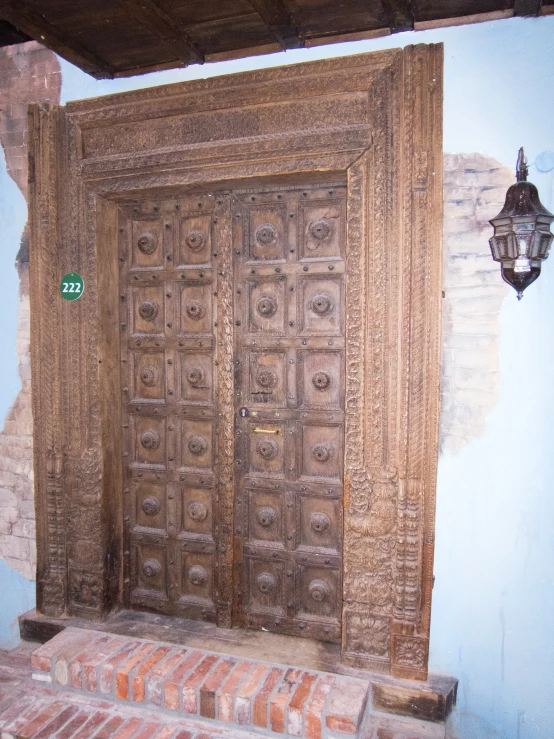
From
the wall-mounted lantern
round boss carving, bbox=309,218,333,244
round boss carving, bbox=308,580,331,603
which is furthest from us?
round boss carving, bbox=308,580,331,603

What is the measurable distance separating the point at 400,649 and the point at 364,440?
1.06 m

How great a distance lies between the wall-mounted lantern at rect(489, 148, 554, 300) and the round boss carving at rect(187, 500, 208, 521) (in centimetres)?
215

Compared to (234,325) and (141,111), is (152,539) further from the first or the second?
(141,111)

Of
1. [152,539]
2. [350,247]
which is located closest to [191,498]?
[152,539]

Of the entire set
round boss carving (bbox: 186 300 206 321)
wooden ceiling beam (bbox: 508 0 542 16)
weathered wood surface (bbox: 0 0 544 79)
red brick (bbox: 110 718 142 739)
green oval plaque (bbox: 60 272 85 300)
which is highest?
weathered wood surface (bbox: 0 0 544 79)

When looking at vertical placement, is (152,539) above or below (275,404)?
below

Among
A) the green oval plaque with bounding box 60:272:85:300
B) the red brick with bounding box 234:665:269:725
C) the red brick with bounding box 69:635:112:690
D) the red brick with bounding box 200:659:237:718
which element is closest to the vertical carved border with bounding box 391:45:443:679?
the red brick with bounding box 234:665:269:725

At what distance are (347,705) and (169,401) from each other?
6.12 ft

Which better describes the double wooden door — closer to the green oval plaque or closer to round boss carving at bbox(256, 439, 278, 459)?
round boss carving at bbox(256, 439, 278, 459)

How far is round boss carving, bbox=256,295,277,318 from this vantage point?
2.96 m

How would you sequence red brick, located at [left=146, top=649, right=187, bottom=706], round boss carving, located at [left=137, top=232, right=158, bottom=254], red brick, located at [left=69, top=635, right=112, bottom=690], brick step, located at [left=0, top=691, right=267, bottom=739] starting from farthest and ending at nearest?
1. round boss carving, located at [left=137, top=232, right=158, bottom=254]
2. red brick, located at [left=69, top=635, right=112, bottom=690]
3. red brick, located at [left=146, top=649, right=187, bottom=706]
4. brick step, located at [left=0, top=691, right=267, bottom=739]

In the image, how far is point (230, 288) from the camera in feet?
9.95

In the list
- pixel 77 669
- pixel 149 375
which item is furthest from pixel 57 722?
pixel 149 375

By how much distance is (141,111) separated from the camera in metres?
2.92
